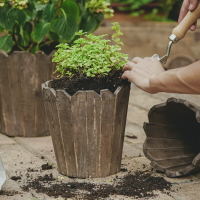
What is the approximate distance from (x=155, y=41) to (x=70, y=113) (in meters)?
3.92

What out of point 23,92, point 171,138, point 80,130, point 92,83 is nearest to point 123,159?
point 171,138

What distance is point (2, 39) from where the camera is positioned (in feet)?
10.4

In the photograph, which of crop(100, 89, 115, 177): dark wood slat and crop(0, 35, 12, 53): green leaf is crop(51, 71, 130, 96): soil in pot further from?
crop(0, 35, 12, 53): green leaf

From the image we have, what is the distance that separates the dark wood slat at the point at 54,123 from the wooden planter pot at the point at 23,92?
0.73 m

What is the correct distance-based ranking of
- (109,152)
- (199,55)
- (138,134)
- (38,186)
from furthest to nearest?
1. (199,55)
2. (138,134)
3. (109,152)
4. (38,186)

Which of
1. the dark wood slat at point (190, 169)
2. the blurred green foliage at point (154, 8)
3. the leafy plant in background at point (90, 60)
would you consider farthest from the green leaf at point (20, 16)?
the blurred green foliage at point (154, 8)

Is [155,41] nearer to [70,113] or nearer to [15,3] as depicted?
[15,3]

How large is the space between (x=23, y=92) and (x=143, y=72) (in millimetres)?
1236

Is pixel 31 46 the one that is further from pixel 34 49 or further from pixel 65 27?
pixel 65 27

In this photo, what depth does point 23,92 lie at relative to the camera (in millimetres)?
3227

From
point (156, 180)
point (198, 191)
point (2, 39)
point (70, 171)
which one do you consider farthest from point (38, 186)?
point (2, 39)

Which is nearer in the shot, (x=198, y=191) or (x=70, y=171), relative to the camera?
(x=198, y=191)

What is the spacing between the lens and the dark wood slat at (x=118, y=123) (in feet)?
7.93

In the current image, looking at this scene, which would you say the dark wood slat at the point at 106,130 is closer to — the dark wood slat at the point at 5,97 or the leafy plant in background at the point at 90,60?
the leafy plant in background at the point at 90,60
